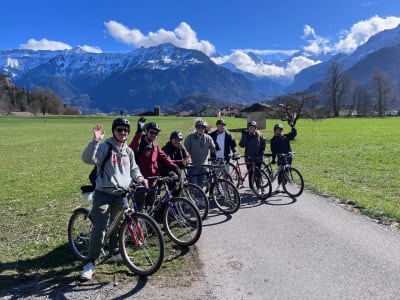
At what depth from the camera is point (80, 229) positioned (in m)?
5.82

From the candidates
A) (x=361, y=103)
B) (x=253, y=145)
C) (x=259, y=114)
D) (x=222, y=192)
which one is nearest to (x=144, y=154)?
(x=222, y=192)

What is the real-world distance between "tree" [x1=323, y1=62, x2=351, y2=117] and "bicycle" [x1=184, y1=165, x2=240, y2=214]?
3854 inches

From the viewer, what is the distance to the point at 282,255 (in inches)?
226

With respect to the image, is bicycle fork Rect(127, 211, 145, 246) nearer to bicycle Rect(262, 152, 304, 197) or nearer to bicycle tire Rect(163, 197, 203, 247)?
bicycle tire Rect(163, 197, 203, 247)

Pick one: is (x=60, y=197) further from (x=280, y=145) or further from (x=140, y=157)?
(x=280, y=145)

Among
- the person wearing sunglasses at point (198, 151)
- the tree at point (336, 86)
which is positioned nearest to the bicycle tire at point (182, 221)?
the person wearing sunglasses at point (198, 151)

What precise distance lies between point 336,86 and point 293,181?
97329 mm

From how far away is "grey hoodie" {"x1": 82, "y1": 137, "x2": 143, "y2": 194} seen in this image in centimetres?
483

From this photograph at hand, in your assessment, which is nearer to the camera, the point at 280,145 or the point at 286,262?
the point at 286,262

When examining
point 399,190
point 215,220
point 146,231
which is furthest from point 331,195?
point 146,231

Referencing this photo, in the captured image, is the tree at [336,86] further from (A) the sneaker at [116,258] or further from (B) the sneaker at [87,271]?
(B) the sneaker at [87,271]

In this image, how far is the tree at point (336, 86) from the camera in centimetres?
9781

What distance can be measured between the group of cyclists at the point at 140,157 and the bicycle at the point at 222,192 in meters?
0.23

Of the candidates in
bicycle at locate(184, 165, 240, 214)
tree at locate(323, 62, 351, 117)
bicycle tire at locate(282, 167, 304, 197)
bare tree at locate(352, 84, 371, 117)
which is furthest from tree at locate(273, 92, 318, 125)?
bare tree at locate(352, 84, 371, 117)
